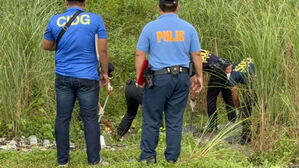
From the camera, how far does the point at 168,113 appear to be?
20.7 feet

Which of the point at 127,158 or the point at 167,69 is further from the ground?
the point at 167,69

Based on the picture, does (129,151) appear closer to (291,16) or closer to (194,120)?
(194,120)

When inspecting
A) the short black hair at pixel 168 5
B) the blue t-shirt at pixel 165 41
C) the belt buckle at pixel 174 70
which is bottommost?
the belt buckle at pixel 174 70

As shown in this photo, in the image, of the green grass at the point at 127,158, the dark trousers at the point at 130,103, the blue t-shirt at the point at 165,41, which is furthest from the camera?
the dark trousers at the point at 130,103

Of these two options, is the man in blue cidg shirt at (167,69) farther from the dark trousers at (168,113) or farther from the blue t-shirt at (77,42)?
the blue t-shirt at (77,42)

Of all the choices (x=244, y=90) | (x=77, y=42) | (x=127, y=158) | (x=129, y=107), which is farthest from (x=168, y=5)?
(x=129, y=107)

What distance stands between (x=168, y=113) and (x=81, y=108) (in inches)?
38.0

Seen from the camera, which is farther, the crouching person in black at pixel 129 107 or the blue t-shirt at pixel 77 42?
the crouching person in black at pixel 129 107

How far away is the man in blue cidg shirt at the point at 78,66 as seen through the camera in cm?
615

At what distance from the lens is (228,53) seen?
31.6 ft

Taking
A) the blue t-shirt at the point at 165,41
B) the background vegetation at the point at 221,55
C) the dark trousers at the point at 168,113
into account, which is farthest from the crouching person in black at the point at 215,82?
the blue t-shirt at the point at 165,41

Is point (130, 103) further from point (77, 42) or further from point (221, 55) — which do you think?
point (77, 42)

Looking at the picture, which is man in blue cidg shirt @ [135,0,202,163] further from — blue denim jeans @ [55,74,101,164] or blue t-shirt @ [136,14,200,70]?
blue denim jeans @ [55,74,101,164]

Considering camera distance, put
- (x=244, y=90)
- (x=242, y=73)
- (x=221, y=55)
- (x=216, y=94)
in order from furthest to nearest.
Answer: (x=221, y=55) → (x=216, y=94) → (x=242, y=73) → (x=244, y=90)
